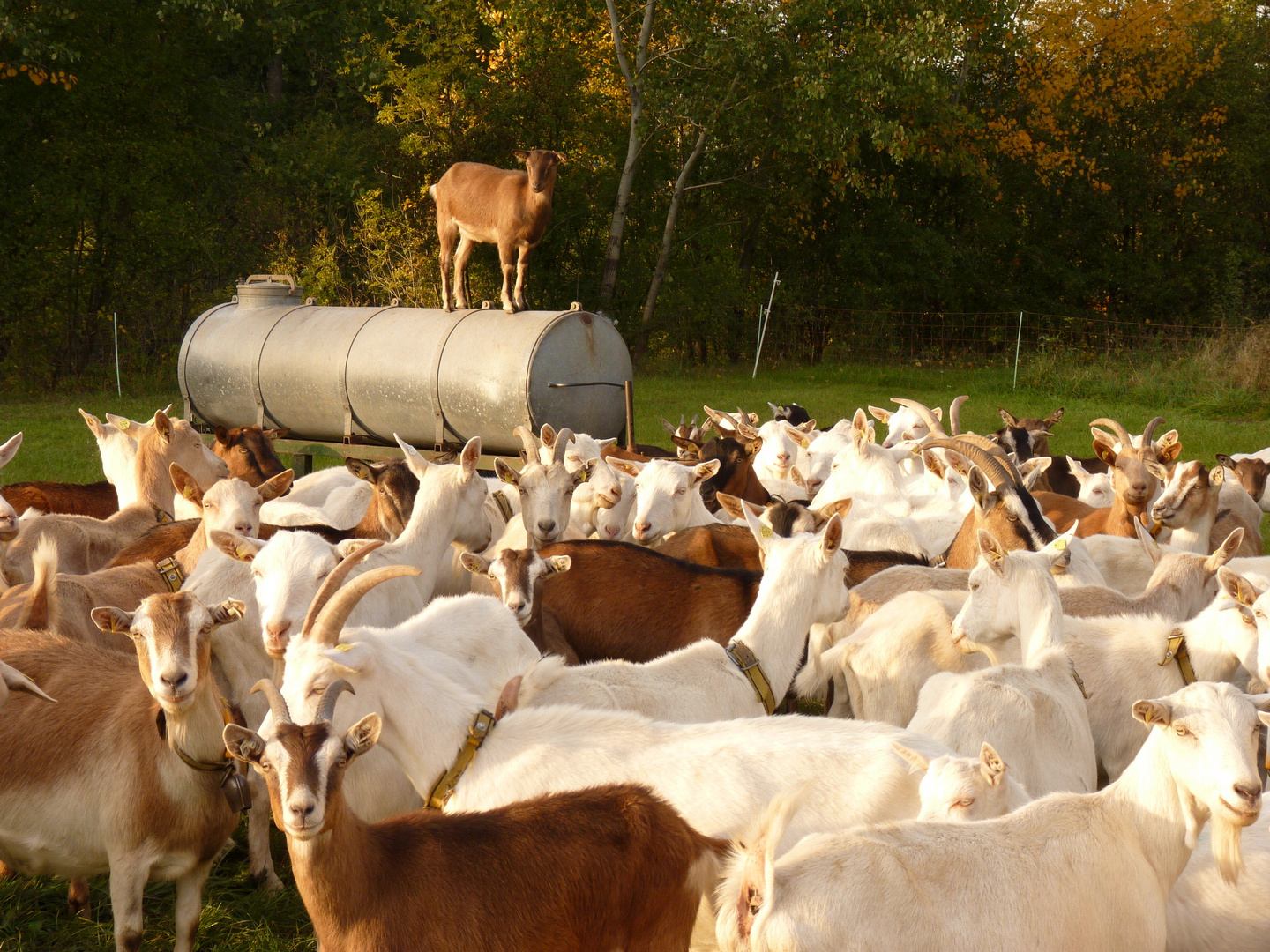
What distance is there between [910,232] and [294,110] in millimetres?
13451

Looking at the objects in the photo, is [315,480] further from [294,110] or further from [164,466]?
A: [294,110]

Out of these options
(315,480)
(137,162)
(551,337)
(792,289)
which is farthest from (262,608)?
(792,289)

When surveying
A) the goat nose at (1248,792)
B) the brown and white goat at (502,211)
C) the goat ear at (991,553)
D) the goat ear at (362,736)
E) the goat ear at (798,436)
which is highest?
the brown and white goat at (502,211)

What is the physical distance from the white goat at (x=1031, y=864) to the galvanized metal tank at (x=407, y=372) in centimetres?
747

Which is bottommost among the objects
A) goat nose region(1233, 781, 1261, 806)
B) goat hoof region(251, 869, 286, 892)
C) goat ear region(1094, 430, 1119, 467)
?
goat hoof region(251, 869, 286, 892)

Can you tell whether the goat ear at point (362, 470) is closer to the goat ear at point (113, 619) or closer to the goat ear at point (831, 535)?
the goat ear at point (113, 619)

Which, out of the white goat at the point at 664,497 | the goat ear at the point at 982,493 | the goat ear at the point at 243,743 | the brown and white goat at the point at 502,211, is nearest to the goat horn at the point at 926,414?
the white goat at the point at 664,497

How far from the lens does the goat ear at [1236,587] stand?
4.62 m

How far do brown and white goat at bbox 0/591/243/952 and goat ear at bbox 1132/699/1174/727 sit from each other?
107 inches

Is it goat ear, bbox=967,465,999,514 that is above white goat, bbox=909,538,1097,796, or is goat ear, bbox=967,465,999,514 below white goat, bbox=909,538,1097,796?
above

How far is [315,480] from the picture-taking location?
8422 mm

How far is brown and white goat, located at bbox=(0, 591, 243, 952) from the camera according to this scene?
12.2 feet

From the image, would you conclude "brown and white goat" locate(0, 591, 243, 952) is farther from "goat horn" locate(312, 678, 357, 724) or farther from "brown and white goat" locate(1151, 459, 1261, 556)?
"brown and white goat" locate(1151, 459, 1261, 556)

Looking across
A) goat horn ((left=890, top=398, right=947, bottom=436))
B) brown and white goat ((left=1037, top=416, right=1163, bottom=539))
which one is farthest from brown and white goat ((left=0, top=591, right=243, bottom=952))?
goat horn ((left=890, top=398, right=947, bottom=436))
